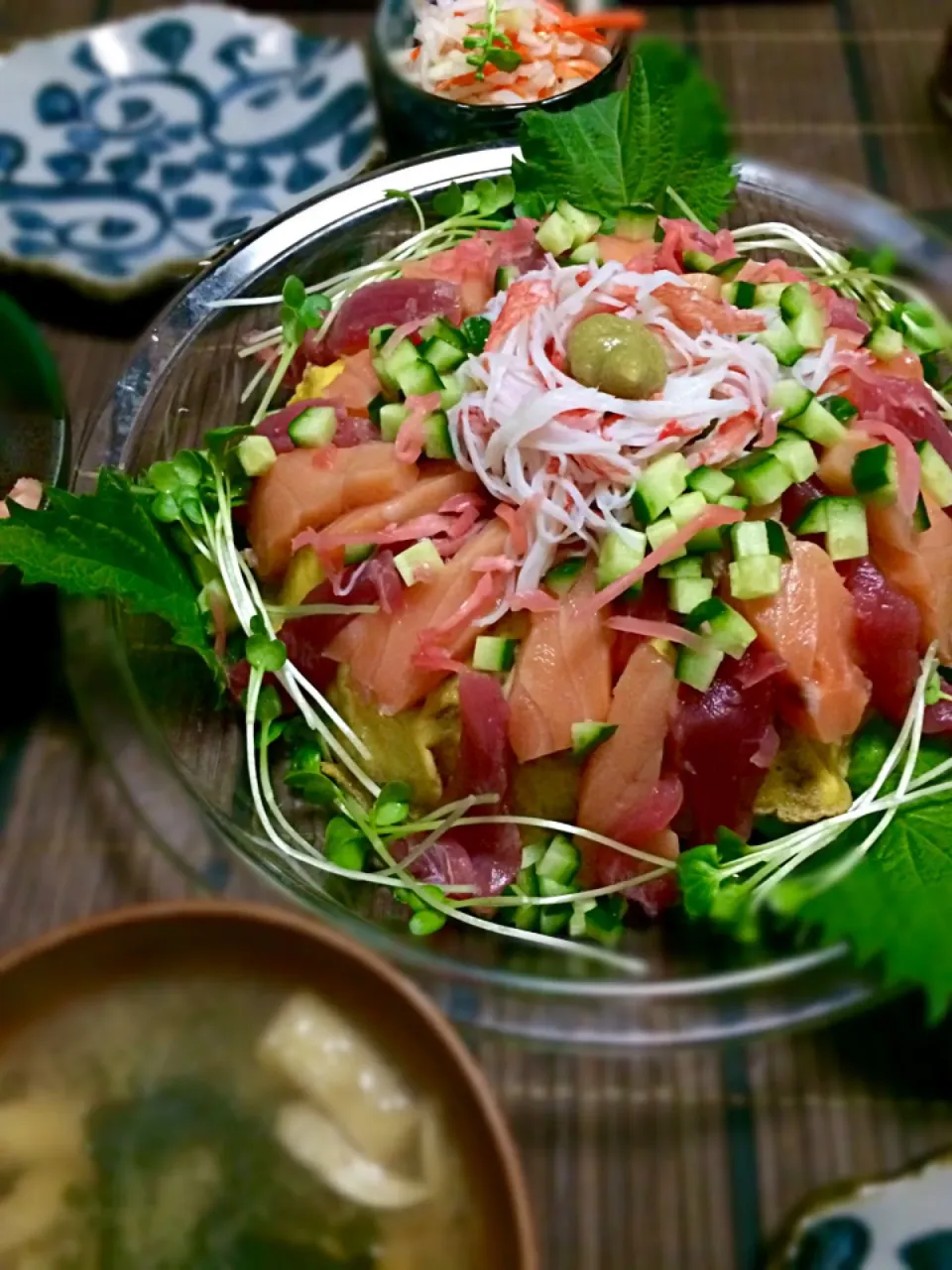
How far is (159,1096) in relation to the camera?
1.02 m

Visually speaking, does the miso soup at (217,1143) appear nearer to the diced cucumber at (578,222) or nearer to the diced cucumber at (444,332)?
the diced cucumber at (444,332)

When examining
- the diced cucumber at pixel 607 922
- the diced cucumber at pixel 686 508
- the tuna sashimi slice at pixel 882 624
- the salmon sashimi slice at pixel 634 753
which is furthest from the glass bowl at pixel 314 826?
the diced cucumber at pixel 686 508

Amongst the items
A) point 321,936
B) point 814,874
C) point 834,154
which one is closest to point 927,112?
point 834,154

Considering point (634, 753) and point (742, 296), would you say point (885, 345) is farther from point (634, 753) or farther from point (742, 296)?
point (634, 753)

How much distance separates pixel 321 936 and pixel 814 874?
0.62m

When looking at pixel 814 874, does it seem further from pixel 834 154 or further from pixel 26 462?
pixel 834 154

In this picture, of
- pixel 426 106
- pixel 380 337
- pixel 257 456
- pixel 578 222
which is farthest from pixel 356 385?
pixel 426 106

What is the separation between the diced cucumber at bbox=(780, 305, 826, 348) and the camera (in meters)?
1.45

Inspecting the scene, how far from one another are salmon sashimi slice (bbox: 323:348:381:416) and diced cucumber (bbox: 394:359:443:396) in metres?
0.08

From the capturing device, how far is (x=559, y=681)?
4.20 ft

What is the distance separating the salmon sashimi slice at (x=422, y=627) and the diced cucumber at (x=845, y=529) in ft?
1.29

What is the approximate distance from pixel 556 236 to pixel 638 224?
0.14 metres

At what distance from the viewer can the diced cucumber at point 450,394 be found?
1.41 meters

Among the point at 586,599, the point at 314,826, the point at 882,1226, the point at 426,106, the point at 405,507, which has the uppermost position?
the point at 426,106
